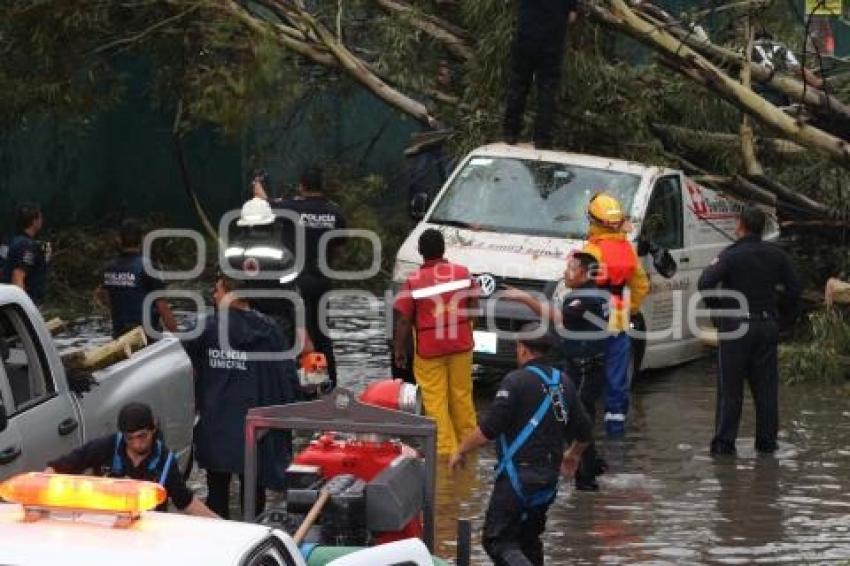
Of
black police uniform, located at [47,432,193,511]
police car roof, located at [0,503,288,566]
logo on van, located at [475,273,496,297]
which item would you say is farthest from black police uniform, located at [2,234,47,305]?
police car roof, located at [0,503,288,566]

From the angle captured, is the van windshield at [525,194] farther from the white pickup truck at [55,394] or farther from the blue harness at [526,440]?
the blue harness at [526,440]

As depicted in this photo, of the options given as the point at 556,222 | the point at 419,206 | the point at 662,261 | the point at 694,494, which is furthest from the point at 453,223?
the point at 694,494

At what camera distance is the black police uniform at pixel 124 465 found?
8484 mm

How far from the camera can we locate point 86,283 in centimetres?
2019

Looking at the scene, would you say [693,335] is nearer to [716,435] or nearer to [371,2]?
[716,435]

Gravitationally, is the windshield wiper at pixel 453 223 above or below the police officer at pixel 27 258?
above

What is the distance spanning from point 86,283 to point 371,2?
4.00 m

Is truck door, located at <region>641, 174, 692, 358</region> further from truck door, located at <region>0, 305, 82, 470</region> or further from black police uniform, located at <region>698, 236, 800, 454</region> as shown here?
truck door, located at <region>0, 305, 82, 470</region>

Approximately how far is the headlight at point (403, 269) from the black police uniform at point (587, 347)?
2.37 metres

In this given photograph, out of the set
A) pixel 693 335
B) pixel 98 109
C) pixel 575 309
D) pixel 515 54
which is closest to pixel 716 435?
pixel 575 309

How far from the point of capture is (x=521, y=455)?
9375 mm

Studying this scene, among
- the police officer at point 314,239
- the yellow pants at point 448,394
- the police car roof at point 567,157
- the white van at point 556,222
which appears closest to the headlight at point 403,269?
the white van at point 556,222

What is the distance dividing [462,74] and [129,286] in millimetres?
6172

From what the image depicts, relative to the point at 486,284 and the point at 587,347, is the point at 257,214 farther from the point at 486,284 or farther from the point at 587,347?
the point at 587,347
